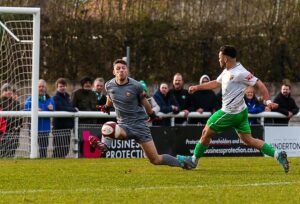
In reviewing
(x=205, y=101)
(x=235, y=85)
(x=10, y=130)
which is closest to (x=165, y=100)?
(x=205, y=101)

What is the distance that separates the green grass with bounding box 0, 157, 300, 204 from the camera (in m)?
12.6

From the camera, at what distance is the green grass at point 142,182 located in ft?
41.2

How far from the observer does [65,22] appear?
2873cm

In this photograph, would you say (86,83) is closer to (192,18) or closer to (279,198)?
(192,18)

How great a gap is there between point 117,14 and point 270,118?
655 centimetres

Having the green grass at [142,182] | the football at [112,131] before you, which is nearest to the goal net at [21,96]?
the green grass at [142,182]

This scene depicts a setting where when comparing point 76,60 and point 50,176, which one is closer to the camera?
point 50,176

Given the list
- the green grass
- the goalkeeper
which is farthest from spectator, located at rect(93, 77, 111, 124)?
the goalkeeper

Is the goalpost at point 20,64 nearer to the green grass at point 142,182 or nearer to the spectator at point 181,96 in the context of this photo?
the green grass at point 142,182

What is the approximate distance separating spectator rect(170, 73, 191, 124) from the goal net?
2703 mm

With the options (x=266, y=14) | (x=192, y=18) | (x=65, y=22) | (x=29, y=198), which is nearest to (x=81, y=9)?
(x=65, y=22)

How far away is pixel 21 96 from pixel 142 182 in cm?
852

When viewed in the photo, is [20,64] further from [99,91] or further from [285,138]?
[285,138]

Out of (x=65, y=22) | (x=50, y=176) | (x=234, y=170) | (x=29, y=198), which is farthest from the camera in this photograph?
(x=65, y=22)
